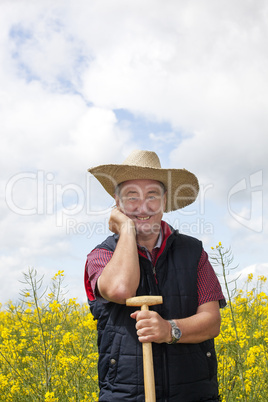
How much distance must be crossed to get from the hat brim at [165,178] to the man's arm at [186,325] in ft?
2.75

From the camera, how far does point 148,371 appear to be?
1.98 meters

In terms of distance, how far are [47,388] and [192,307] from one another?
1.90 m

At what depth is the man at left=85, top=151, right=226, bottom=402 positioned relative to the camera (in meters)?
2.07

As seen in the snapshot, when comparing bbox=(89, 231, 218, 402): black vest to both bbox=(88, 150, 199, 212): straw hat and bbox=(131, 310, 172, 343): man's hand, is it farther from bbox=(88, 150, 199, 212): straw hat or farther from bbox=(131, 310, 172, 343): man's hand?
bbox=(88, 150, 199, 212): straw hat

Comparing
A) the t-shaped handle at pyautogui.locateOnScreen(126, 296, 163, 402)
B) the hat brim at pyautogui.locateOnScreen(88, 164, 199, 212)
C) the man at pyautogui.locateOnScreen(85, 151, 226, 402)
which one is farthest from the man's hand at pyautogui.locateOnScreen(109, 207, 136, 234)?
the t-shaped handle at pyautogui.locateOnScreen(126, 296, 163, 402)

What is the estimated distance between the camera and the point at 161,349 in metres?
2.13

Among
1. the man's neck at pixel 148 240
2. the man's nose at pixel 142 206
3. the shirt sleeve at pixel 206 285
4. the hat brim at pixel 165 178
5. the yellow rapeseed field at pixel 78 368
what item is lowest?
the yellow rapeseed field at pixel 78 368

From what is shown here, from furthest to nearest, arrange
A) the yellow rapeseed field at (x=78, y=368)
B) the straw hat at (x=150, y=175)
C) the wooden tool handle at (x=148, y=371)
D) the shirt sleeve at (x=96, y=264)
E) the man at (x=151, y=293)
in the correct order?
the yellow rapeseed field at (x=78, y=368) → the straw hat at (x=150, y=175) → the shirt sleeve at (x=96, y=264) → the man at (x=151, y=293) → the wooden tool handle at (x=148, y=371)

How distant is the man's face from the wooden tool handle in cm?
56

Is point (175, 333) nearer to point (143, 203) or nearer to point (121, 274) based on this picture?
point (121, 274)

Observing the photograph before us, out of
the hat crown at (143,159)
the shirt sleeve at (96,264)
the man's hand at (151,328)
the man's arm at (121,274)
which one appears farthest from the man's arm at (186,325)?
the hat crown at (143,159)

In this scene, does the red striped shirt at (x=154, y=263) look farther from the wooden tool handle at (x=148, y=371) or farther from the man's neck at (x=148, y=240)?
the wooden tool handle at (x=148, y=371)

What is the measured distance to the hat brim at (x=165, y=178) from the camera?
2568 millimetres

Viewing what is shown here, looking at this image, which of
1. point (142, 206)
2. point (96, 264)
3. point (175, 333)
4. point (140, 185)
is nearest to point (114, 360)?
point (175, 333)
